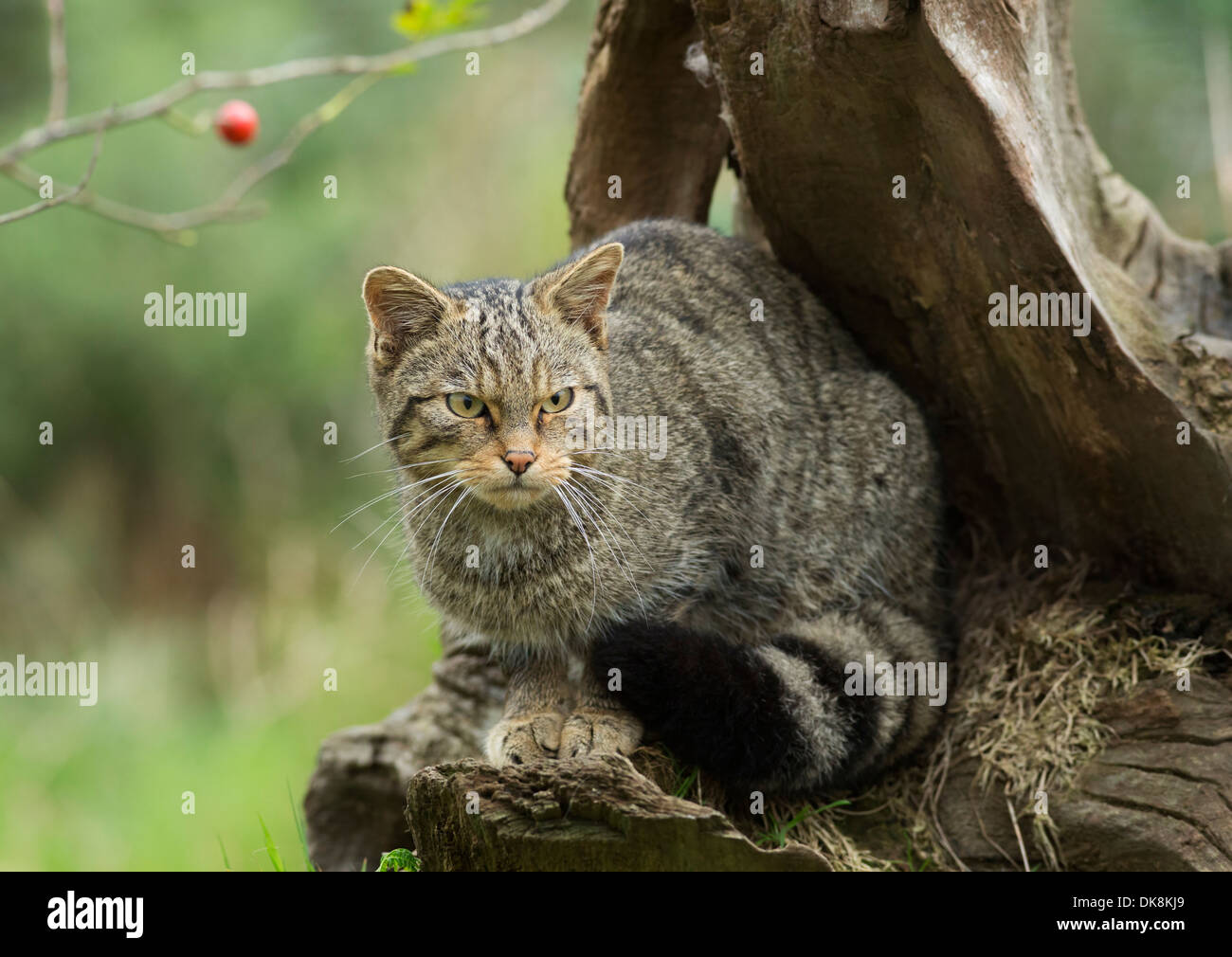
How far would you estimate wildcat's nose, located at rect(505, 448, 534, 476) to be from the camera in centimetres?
321

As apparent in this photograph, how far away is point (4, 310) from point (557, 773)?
7.15 meters

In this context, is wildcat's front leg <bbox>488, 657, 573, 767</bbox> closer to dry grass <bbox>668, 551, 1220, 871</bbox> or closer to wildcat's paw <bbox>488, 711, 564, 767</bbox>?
wildcat's paw <bbox>488, 711, 564, 767</bbox>

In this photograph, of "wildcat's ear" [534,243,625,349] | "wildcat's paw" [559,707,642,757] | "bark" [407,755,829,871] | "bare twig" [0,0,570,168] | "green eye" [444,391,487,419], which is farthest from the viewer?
"wildcat's ear" [534,243,625,349]

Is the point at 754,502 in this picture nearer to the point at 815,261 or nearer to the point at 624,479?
the point at 624,479

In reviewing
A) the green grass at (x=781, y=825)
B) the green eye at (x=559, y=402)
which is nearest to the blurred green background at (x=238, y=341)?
the green grass at (x=781, y=825)

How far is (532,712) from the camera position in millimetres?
3627

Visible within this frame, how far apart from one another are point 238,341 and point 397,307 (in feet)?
18.4

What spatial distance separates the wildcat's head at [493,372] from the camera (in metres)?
3.31

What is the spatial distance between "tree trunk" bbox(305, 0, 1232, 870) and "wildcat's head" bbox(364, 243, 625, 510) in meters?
0.80

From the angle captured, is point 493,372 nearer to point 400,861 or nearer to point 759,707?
point 759,707

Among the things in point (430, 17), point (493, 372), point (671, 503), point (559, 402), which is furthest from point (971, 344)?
point (430, 17)

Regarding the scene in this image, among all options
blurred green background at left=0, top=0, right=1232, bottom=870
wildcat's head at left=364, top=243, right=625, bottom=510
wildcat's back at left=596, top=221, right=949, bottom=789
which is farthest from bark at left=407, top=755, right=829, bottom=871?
blurred green background at left=0, top=0, right=1232, bottom=870

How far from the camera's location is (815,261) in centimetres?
429

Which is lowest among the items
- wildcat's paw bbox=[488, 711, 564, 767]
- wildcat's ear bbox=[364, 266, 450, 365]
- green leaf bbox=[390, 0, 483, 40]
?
wildcat's paw bbox=[488, 711, 564, 767]
